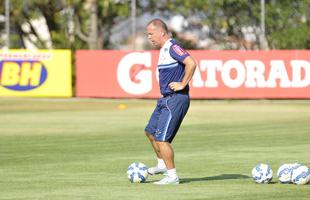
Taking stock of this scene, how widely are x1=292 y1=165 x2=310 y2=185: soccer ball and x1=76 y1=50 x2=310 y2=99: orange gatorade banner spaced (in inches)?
958

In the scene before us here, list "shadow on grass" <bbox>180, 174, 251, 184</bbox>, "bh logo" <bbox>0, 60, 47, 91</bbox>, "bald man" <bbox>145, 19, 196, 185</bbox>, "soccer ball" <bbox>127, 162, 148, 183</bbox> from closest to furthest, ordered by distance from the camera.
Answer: "bald man" <bbox>145, 19, 196, 185</bbox> < "soccer ball" <bbox>127, 162, 148, 183</bbox> < "shadow on grass" <bbox>180, 174, 251, 184</bbox> < "bh logo" <bbox>0, 60, 47, 91</bbox>

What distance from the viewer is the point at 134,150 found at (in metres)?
Answer: 19.0

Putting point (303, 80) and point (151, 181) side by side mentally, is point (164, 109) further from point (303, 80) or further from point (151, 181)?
point (303, 80)

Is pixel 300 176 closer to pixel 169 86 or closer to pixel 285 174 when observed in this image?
pixel 285 174

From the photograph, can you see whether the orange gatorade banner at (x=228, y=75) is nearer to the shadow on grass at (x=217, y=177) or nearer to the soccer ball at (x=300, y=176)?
the shadow on grass at (x=217, y=177)

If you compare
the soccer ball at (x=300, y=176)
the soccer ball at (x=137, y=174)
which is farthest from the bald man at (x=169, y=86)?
the soccer ball at (x=300, y=176)

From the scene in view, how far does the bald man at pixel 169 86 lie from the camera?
1310 centimetres

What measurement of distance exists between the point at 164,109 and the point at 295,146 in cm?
662

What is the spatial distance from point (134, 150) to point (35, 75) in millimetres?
20779

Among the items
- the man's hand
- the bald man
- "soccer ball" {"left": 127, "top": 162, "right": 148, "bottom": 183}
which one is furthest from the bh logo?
the man's hand

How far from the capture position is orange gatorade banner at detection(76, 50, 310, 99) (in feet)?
123

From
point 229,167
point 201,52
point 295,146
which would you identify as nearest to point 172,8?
point 201,52

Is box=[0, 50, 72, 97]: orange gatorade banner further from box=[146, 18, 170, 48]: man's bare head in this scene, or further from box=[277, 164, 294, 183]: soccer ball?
box=[277, 164, 294, 183]: soccer ball

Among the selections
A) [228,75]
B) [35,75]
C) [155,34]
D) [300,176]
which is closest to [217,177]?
[300,176]
